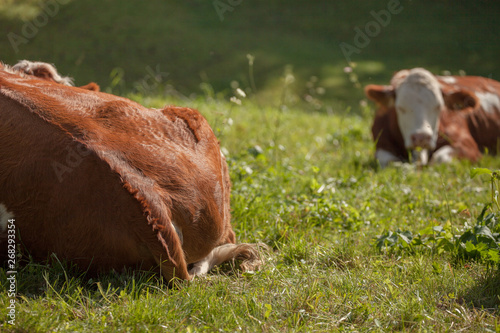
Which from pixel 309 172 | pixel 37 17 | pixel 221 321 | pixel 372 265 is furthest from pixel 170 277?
pixel 37 17

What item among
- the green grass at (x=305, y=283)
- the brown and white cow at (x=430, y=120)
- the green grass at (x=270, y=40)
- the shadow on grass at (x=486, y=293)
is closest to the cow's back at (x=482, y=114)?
the brown and white cow at (x=430, y=120)

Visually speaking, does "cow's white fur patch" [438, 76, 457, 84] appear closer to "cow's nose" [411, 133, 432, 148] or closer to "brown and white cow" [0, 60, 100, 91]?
"cow's nose" [411, 133, 432, 148]

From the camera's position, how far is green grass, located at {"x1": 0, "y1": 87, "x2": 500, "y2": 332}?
6.88ft

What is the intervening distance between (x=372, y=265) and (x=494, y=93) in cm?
514

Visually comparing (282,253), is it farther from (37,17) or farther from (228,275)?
(37,17)

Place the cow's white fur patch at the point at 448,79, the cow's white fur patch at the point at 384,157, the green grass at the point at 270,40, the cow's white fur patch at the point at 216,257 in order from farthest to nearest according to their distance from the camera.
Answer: the green grass at the point at 270,40, the cow's white fur patch at the point at 448,79, the cow's white fur patch at the point at 384,157, the cow's white fur patch at the point at 216,257

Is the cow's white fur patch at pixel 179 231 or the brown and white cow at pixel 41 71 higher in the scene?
the brown and white cow at pixel 41 71

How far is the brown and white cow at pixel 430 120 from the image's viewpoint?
5684mm

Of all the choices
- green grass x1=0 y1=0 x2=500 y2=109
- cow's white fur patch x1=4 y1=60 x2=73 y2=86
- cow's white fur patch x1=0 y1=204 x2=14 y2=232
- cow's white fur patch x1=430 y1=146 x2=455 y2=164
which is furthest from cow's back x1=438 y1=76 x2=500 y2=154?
cow's white fur patch x1=0 y1=204 x2=14 y2=232

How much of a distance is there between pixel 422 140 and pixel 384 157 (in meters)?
0.46

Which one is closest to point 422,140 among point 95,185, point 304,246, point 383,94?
point 383,94

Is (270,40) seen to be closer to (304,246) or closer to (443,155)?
(443,155)

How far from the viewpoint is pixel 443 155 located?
18.7ft

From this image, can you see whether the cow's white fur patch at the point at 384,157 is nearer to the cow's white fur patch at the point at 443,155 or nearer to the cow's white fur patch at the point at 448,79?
the cow's white fur patch at the point at 443,155
